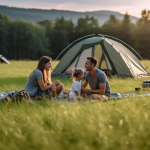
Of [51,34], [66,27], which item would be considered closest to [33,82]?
[51,34]

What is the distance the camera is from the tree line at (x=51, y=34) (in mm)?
42556

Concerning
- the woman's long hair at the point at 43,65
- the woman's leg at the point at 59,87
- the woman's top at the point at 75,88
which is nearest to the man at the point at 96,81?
the woman's top at the point at 75,88

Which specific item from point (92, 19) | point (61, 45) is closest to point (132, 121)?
point (61, 45)

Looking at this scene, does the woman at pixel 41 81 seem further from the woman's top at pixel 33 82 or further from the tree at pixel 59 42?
the tree at pixel 59 42

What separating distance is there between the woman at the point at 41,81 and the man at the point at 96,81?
78 centimetres

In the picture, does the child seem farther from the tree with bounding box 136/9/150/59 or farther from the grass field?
the tree with bounding box 136/9/150/59

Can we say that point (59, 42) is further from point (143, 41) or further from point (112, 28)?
point (143, 41)

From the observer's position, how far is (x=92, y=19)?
55000 mm

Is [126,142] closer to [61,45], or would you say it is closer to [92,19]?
[61,45]

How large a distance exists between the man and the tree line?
38094mm

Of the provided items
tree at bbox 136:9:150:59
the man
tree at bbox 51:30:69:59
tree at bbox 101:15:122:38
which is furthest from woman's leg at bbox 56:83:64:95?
tree at bbox 51:30:69:59

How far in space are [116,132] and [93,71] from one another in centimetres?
245

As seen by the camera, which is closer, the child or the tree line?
the child

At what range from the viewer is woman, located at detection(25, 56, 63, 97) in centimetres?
477
